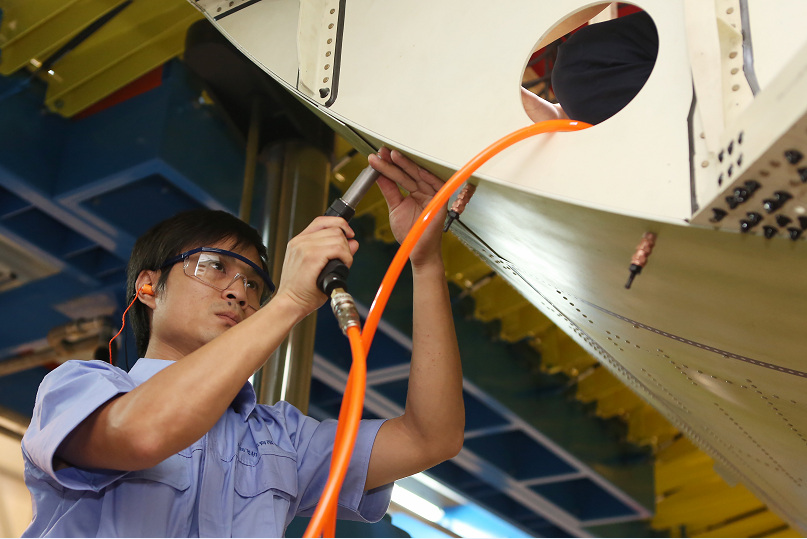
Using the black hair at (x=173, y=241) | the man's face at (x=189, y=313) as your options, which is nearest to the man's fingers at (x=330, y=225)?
the man's face at (x=189, y=313)

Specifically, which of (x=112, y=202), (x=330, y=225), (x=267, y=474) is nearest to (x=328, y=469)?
(x=267, y=474)

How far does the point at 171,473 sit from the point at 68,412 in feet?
0.80

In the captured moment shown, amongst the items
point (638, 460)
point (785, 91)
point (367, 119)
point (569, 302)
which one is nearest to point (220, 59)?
point (367, 119)

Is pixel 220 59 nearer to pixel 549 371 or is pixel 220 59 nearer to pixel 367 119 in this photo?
pixel 367 119

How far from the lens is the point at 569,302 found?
2182mm

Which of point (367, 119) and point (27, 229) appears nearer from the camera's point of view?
point (367, 119)

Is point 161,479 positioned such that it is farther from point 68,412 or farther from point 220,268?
point 220,268

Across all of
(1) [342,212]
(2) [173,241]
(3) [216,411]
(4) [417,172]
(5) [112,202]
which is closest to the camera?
(3) [216,411]

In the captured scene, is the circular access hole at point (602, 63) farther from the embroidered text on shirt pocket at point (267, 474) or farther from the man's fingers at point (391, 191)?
the embroidered text on shirt pocket at point (267, 474)

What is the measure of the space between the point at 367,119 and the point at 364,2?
367mm

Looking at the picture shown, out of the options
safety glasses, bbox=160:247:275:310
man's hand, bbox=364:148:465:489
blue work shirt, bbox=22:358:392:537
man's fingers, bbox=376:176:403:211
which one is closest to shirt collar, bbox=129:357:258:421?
blue work shirt, bbox=22:358:392:537

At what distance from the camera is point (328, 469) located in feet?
6.21

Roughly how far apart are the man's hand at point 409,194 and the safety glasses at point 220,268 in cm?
37

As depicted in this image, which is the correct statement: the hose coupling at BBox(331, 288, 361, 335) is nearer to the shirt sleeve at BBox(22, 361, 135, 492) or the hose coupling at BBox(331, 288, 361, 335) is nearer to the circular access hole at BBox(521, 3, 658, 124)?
the shirt sleeve at BBox(22, 361, 135, 492)
